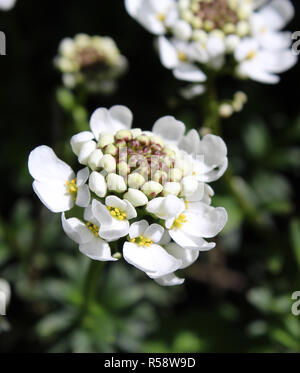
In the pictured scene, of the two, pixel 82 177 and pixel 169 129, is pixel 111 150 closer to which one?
pixel 82 177

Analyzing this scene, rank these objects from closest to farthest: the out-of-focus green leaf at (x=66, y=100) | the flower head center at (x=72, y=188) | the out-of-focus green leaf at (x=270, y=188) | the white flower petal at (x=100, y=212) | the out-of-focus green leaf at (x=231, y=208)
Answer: the white flower petal at (x=100, y=212)
the flower head center at (x=72, y=188)
the out-of-focus green leaf at (x=66, y=100)
the out-of-focus green leaf at (x=231, y=208)
the out-of-focus green leaf at (x=270, y=188)

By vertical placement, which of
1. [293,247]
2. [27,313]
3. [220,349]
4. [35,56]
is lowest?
[220,349]

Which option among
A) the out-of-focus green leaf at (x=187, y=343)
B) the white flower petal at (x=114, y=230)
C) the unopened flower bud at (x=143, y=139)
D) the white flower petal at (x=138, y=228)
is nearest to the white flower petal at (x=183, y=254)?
the white flower petal at (x=138, y=228)

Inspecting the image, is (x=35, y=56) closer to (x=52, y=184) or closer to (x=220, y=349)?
(x=52, y=184)

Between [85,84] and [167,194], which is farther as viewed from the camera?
[85,84]

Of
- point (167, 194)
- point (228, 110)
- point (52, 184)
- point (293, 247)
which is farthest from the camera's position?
point (293, 247)

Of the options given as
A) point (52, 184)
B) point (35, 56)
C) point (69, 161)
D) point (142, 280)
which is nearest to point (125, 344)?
point (142, 280)

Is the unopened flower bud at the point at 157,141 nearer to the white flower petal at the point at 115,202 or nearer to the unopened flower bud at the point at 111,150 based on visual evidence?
the unopened flower bud at the point at 111,150
